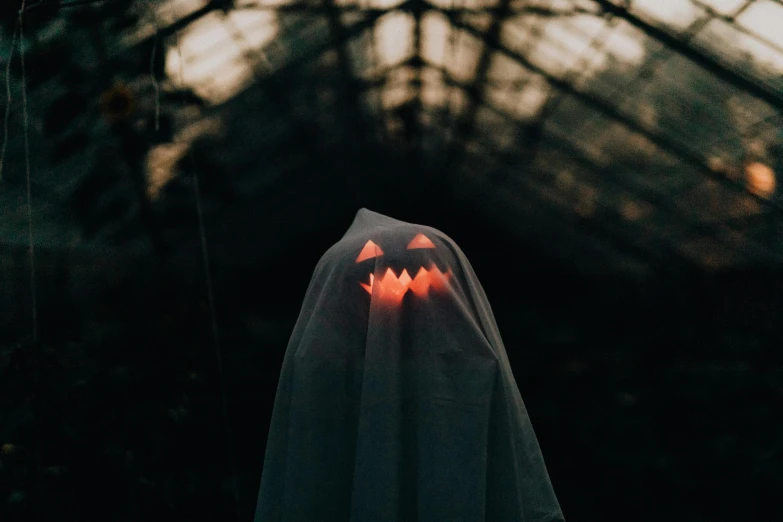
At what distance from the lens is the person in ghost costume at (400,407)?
1580 millimetres

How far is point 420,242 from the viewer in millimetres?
1692

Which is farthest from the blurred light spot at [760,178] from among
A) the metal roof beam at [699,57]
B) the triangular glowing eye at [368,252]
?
the triangular glowing eye at [368,252]

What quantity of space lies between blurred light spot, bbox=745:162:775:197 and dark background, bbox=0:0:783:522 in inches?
6.9

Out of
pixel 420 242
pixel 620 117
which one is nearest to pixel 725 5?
pixel 620 117

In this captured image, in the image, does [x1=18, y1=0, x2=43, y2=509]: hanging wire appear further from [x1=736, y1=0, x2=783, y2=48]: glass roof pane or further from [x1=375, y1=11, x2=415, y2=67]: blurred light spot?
[x1=375, y1=11, x2=415, y2=67]: blurred light spot

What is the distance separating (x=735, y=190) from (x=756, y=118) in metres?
1.16

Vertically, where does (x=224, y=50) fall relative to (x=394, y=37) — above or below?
below

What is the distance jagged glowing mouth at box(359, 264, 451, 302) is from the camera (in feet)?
5.49

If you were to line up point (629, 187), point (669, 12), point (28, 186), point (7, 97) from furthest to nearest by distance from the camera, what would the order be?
point (629, 187)
point (669, 12)
point (28, 186)
point (7, 97)

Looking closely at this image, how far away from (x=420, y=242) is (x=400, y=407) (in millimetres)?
386

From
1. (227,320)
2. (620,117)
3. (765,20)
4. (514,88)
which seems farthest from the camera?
(514,88)

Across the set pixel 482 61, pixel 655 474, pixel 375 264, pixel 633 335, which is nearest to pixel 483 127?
pixel 482 61

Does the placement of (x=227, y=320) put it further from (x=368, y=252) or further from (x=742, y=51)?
(x=742, y=51)

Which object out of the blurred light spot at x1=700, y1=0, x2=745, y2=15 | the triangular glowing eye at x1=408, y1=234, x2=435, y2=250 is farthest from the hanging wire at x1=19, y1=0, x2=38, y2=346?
the blurred light spot at x1=700, y1=0, x2=745, y2=15
